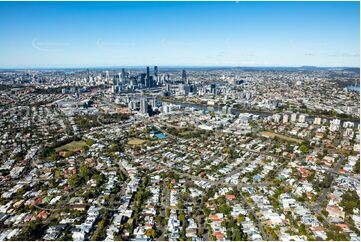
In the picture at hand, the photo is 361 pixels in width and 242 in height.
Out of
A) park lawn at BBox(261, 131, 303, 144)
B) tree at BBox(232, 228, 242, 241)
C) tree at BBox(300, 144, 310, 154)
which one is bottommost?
park lawn at BBox(261, 131, 303, 144)

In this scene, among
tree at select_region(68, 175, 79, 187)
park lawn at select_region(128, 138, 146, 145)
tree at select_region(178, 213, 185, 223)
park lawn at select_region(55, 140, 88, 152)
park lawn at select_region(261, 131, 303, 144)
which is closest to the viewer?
tree at select_region(178, 213, 185, 223)

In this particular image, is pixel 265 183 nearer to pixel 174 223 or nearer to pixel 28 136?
pixel 174 223

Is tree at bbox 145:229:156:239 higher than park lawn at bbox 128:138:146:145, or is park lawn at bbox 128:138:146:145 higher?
tree at bbox 145:229:156:239

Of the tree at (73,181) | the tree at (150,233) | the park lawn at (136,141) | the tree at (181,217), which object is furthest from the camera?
the park lawn at (136,141)

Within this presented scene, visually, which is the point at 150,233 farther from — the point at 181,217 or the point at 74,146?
the point at 74,146

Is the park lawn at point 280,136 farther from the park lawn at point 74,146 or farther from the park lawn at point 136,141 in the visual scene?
the park lawn at point 74,146

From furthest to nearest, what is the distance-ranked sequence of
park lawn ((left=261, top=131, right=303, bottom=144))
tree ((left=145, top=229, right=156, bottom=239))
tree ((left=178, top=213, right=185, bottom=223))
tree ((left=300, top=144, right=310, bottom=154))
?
park lawn ((left=261, top=131, right=303, bottom=144)) < tree ((left=300, top=144, right=310, bottom=154)) < tree ((left=178, top=213, right=185, bottom=223)) < tree ((left=145, top=229, right=156, bottom=239))

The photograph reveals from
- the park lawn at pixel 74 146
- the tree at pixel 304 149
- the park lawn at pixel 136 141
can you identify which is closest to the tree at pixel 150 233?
the park lawn at pixel 74 146

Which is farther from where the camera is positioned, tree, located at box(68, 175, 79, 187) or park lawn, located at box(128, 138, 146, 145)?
park lawn, located at box(128, 138, 146, 145)

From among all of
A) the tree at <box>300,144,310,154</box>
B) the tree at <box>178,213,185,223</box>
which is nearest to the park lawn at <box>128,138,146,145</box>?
the tree at <box>178,213,185,223</box>

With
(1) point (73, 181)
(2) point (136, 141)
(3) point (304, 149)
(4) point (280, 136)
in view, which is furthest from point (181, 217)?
(4) point (280, 136)

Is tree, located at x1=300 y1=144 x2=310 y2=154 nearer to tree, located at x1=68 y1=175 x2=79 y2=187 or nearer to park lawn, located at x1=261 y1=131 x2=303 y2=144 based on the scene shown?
park lawn, located at x1=261 y1=131 x2=303 y2=144
